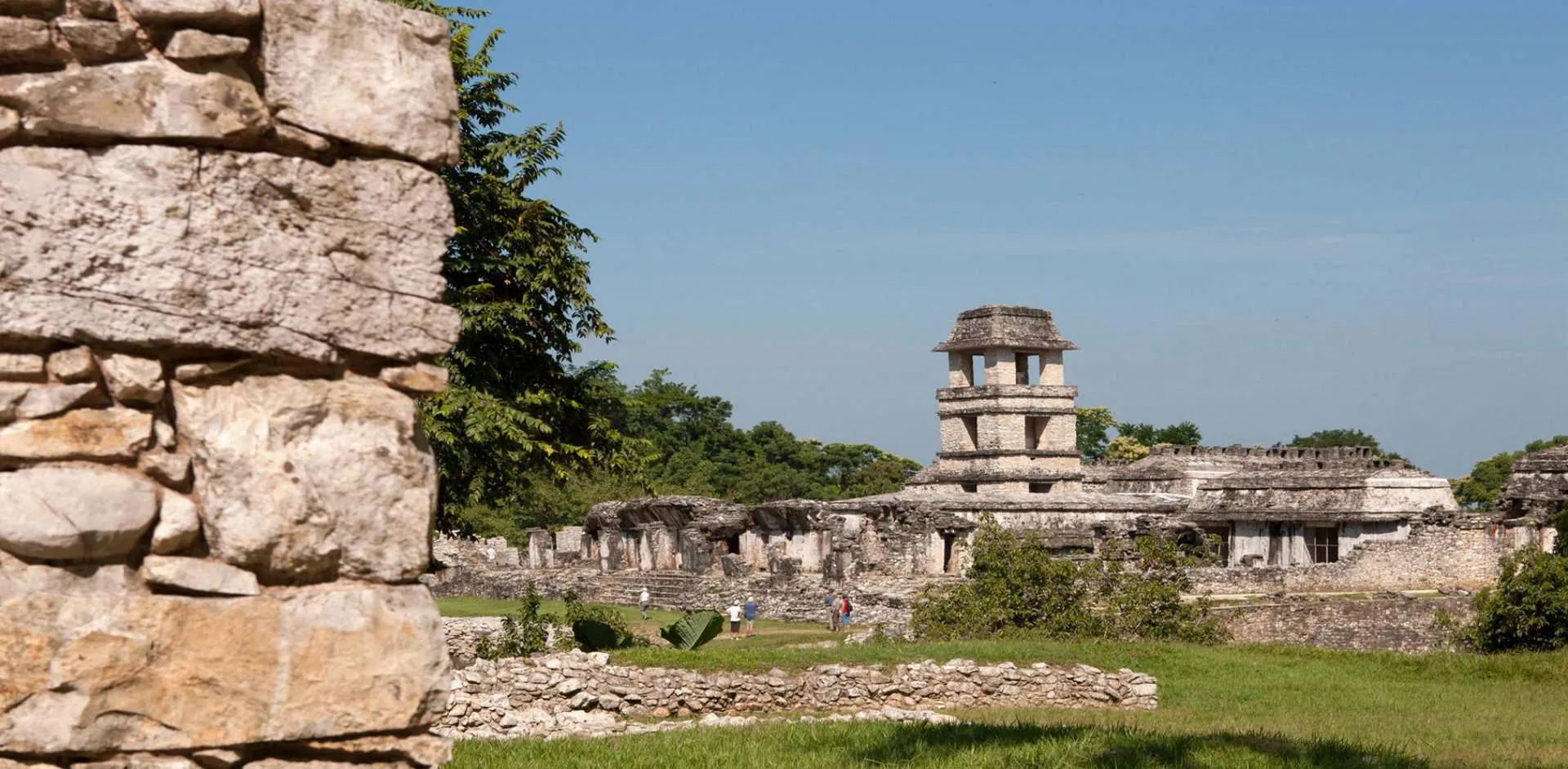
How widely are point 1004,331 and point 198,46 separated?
130 ft

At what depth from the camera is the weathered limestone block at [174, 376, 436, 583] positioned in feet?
9.76

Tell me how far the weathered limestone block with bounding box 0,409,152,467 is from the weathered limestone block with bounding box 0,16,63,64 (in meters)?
0.66

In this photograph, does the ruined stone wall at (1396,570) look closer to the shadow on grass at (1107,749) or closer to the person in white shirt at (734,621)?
the person in white shirt at (734,621)

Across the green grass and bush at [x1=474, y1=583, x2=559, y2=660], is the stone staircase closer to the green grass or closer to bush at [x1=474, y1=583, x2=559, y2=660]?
bush at [x1=474, y1=583, x2=559, y2=660]

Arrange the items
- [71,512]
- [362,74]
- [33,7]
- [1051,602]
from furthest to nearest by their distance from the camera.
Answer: [1051,602], [362,74], [33,7], [71,512]

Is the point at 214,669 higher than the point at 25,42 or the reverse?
the reverse

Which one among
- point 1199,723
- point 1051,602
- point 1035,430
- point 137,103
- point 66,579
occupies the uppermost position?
point 1035,430

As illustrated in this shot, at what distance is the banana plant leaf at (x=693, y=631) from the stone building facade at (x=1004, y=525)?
29.7 feet

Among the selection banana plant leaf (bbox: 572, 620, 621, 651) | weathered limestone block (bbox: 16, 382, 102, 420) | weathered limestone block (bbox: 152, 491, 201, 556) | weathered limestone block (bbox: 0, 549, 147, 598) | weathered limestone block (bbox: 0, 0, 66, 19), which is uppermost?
weathered limestone block (bbox: 0, 0, 66, 19)

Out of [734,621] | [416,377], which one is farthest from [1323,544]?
[416,377]

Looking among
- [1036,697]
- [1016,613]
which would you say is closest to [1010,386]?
[1016,613]

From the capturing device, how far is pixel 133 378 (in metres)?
2.93

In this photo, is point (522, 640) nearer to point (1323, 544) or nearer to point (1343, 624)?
point (1343, 624)

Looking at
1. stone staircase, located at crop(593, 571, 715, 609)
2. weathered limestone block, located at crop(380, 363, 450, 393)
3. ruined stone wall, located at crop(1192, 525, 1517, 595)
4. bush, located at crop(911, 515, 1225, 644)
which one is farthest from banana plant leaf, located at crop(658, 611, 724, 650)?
ruined stone wall, located at crop(1192, 525, 1517, 595)
